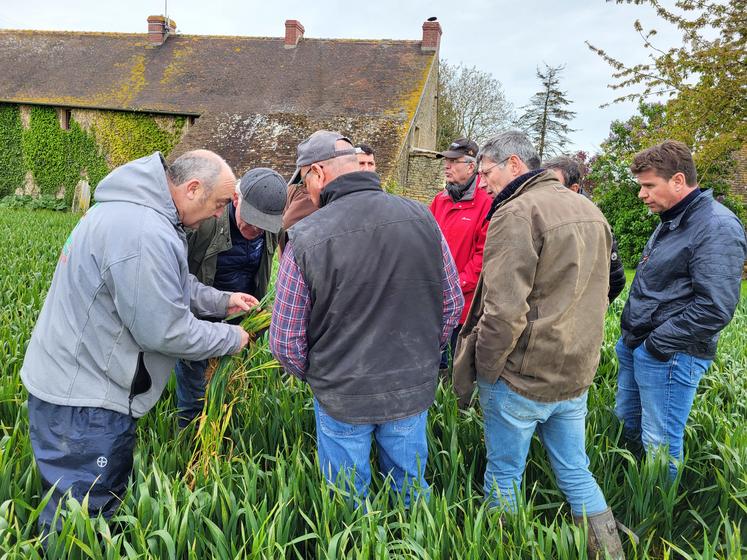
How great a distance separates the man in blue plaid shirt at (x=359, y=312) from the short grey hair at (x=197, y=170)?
39 centimetres

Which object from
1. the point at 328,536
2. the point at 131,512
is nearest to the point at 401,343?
the point at 328,536

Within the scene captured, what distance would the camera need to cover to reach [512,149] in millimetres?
2619

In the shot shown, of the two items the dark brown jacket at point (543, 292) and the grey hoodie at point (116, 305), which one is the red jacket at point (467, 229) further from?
the grey hoodie at point (116, 305)

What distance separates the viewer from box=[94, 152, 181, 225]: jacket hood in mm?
2158

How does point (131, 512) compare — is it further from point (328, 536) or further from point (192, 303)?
point (192, 303)

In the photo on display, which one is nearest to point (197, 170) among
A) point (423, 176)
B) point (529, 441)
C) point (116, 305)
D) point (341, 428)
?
point (116, 305)

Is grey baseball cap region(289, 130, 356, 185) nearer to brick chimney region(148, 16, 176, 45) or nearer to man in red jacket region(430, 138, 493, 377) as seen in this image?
man in red jacket region(430, 138, 493, 377)

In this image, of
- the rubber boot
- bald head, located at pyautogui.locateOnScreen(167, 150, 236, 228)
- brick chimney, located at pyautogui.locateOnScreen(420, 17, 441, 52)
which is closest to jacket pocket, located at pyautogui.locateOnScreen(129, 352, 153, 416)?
bald head, located at pyautogui.locateOnScreen(167, 150, 236, 228)

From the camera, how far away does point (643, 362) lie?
3.03 metres

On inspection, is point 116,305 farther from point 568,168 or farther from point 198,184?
point 568,168

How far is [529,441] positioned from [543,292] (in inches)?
27.3

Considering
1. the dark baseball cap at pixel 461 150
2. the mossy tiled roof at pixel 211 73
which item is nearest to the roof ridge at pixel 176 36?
the mossy tiled roof at pixel 211 73

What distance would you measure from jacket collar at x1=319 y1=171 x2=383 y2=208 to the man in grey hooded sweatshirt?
0.66 metres

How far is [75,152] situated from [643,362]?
2733 cm
